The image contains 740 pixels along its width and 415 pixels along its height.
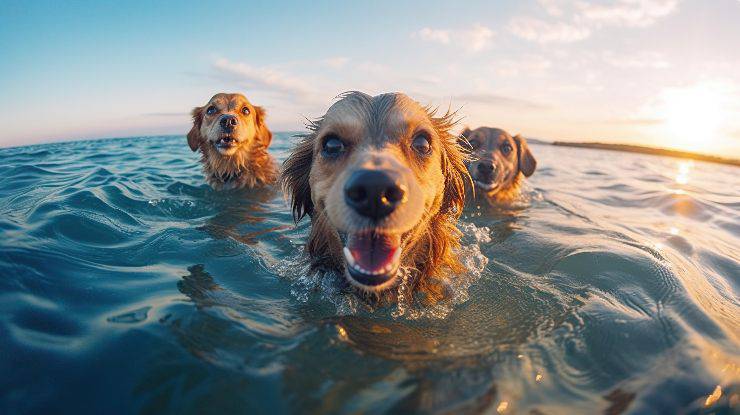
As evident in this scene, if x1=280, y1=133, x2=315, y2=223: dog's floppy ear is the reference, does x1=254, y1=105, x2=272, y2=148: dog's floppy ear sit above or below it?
above

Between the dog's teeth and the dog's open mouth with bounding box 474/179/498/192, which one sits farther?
the dog's open mouth with bounding box 474/179/498/192

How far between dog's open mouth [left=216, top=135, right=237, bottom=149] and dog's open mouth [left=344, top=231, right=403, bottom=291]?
6.09 m

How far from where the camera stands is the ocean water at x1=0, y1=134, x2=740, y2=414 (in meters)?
2.34

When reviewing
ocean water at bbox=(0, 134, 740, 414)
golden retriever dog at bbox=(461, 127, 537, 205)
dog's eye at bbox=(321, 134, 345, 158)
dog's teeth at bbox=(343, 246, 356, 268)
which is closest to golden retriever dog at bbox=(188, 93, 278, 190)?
ocean water at bbox=(0, 134, 740, 414)

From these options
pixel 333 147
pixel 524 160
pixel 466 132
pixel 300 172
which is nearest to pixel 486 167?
pixel 466 132

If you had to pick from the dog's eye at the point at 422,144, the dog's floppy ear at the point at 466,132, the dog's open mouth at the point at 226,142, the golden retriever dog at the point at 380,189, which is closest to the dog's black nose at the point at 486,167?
the dog's floppy ear at the point at 466,132

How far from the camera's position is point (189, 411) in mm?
2166

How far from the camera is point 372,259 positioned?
9.86 ft

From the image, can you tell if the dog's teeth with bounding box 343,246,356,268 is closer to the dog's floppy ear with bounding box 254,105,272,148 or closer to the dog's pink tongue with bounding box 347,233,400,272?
the dog's pink tongue with bounding box 347,233,400,272

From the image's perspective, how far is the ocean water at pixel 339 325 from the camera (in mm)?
2342

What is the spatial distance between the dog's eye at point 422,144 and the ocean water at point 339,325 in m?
1.35

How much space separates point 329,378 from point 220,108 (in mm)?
7452

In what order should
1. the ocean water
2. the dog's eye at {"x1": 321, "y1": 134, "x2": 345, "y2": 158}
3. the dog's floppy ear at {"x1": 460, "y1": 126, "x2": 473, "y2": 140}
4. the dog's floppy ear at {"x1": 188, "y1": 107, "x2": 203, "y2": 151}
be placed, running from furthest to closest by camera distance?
1. the dog's floppy ear at {"x1": 188, "y1": 107, "x2": 203, "y2": 151}
2. the dog's floppy ear at {"x1": 460, "y1": 126, "x2": 473, "y2": 140}
3. the dog's eye at {"x1": 321, "y1": 134, "x2": 345, "y2": 158}
4. the ocean water

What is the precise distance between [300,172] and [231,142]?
462 cm
